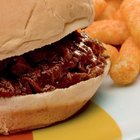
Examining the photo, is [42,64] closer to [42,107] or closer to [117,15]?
[42,107]

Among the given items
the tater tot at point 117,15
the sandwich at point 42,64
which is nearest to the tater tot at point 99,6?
the tater tot at point 117,15

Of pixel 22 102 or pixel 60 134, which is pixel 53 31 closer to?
pixel 22 102

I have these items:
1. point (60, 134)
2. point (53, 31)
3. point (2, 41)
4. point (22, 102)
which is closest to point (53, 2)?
point (53, 31)

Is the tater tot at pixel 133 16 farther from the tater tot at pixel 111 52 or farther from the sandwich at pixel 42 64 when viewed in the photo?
the sandwich at pixel 42 64

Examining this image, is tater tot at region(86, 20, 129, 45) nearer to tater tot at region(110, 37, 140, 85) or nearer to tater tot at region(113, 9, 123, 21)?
tater tot at region(113, 9, 123, 21)

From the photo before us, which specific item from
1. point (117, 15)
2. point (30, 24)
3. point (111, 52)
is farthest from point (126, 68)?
point (30, 24)

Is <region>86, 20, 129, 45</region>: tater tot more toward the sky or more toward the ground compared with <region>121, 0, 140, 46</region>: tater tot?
more toward the ground

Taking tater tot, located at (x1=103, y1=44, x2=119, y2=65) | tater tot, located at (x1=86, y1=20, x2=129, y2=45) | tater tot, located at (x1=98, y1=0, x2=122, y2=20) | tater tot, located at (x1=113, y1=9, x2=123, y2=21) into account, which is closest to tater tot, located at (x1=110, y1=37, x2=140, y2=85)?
tater tot, located at (x1=103, y1=44, x2=119, y2=65)

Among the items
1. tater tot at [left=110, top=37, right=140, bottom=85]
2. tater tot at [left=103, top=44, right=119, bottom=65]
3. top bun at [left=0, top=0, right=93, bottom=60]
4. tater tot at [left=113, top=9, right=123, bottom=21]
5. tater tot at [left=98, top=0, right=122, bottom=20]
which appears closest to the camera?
top bun at [left=0, top=0, right=93, bottom=60]
